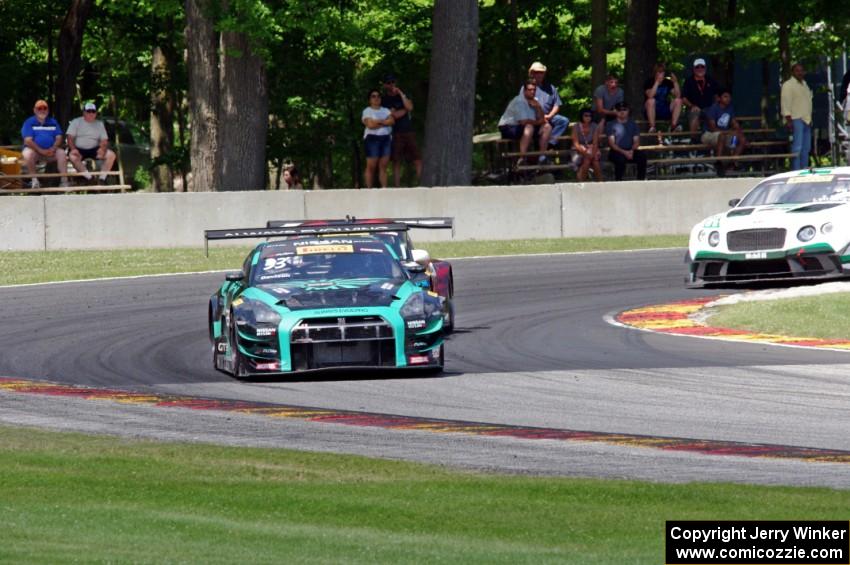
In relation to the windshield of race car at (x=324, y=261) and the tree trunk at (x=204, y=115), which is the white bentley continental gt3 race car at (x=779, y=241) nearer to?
the windshield of race car at (x=324, y=261)

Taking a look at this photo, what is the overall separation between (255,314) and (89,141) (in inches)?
607

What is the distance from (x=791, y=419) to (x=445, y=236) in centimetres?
1552

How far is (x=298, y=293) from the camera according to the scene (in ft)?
45.0

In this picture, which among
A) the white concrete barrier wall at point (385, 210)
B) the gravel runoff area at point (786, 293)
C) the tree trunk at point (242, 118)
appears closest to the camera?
the gravel runoff area at point (786, 293)

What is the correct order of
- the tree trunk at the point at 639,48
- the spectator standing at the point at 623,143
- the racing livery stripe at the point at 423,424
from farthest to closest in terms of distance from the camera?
the tree trunk at the point at 639,48, the spectator standing at the point at 623,143, the racing livery stripe at the point at 423,424

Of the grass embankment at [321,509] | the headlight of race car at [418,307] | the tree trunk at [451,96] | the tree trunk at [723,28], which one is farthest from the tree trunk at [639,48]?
the grass embankment at [321,509]

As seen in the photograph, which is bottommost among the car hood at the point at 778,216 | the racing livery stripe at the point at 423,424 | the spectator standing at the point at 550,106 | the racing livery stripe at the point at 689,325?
the racing livery stripe at the point at 423,424

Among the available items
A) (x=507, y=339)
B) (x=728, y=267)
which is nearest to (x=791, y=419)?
(x=507, y=339)

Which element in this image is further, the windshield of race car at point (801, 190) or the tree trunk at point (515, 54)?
the tree trunk at point (515, 54)

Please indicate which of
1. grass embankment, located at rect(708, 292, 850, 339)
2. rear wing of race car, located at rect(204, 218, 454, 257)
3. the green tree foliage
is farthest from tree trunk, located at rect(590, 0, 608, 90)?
rear wing of race car, located at rect(204, 218, 454, 257)

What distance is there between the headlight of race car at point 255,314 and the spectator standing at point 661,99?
17049 mm

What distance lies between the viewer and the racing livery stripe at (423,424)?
10.1 m

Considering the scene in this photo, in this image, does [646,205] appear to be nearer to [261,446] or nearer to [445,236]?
[445,236]

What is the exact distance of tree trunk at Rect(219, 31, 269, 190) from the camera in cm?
2942
